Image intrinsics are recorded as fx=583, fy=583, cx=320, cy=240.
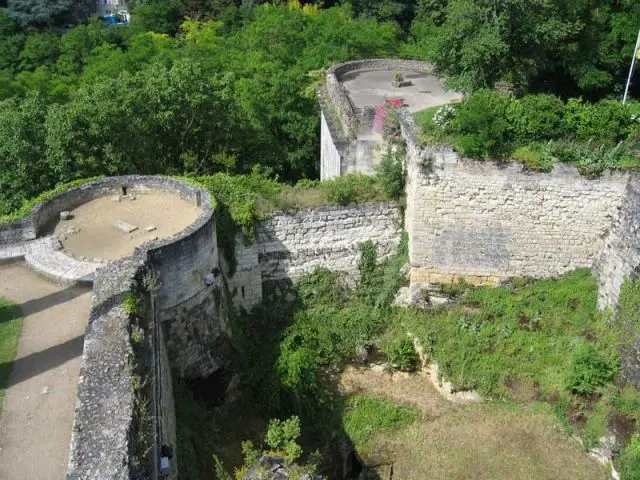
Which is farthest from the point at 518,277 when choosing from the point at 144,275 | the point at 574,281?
the point at 144,275

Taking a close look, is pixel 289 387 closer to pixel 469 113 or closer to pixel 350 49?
pixel 469 113

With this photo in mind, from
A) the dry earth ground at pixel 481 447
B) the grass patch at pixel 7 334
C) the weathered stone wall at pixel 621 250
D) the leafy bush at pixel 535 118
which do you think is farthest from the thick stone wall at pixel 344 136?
the grass patch at pixel 7 334

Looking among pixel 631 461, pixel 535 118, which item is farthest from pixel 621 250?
pixel 631 461

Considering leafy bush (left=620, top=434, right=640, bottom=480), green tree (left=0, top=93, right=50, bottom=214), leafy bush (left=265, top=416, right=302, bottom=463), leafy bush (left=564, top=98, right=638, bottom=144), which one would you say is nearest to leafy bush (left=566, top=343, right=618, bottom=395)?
leafy bush (left=620, top=434, right=640, bottom=480)

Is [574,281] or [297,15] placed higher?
[297,15]

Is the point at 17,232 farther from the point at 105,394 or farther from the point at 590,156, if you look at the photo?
the point at 590,156

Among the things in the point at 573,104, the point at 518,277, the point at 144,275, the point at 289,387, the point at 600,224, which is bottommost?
the point at 289,387
